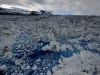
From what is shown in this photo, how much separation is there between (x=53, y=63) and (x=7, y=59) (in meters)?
1.59

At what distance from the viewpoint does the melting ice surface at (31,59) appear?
3.32 metres

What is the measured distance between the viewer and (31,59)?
153 inches

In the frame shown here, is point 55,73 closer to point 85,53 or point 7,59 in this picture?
point 85,53

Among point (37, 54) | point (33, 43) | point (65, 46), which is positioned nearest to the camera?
point (37, 54)

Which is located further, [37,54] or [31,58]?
[37,54]

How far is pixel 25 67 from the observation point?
3445 mm

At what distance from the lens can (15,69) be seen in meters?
3.37

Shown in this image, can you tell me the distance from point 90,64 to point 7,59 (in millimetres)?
2720

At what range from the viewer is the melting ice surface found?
3317 mm

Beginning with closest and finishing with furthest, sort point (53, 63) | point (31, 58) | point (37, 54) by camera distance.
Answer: point (53, 63), point (31, 58), point (37, 54)

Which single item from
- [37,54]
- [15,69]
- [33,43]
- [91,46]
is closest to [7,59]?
[15,69]

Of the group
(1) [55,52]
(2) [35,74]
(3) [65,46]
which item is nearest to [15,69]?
(2) [35,74]

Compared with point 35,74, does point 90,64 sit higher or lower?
higher

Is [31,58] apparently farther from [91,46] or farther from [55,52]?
[91,46]
